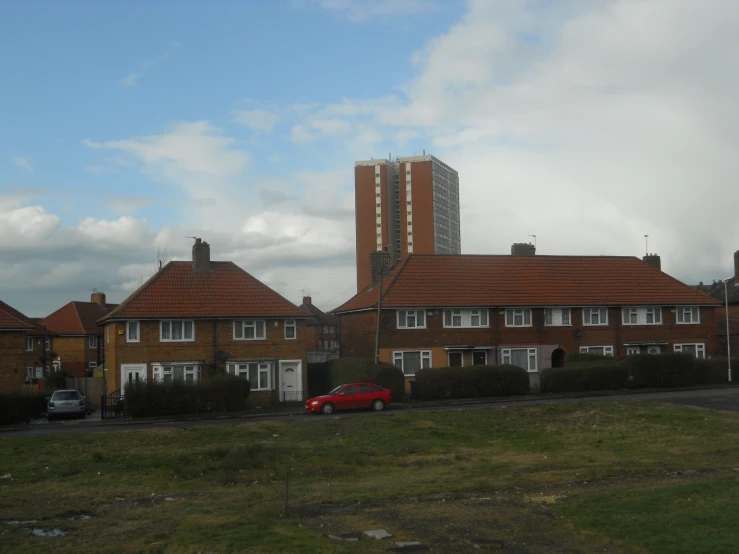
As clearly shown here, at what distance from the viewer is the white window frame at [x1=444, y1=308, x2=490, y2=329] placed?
158 feet

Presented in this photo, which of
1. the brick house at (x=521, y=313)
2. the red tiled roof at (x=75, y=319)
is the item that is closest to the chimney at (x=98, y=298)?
the red tiled roof at (x=75, y=319)

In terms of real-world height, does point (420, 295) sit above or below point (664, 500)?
above

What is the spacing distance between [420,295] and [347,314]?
6.49 metres

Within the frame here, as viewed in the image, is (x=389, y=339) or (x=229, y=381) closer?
(x=229, y=381)

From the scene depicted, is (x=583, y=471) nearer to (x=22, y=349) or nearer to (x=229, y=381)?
(x=229, y=381)

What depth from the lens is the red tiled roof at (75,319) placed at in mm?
72750

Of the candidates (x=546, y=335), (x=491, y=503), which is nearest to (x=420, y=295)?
(x=546, y=335)

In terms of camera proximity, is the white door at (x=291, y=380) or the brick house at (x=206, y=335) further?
the white door at (x=291, y=380)

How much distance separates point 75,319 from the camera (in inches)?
2923

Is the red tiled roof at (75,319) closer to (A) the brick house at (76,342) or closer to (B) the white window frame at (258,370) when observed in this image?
(A) the brick house at (76,342)

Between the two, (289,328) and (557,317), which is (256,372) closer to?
(289,328)

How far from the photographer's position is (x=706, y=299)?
176 ft

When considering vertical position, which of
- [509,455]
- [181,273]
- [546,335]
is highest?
[181,273]

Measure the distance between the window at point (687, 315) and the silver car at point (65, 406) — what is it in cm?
3854
